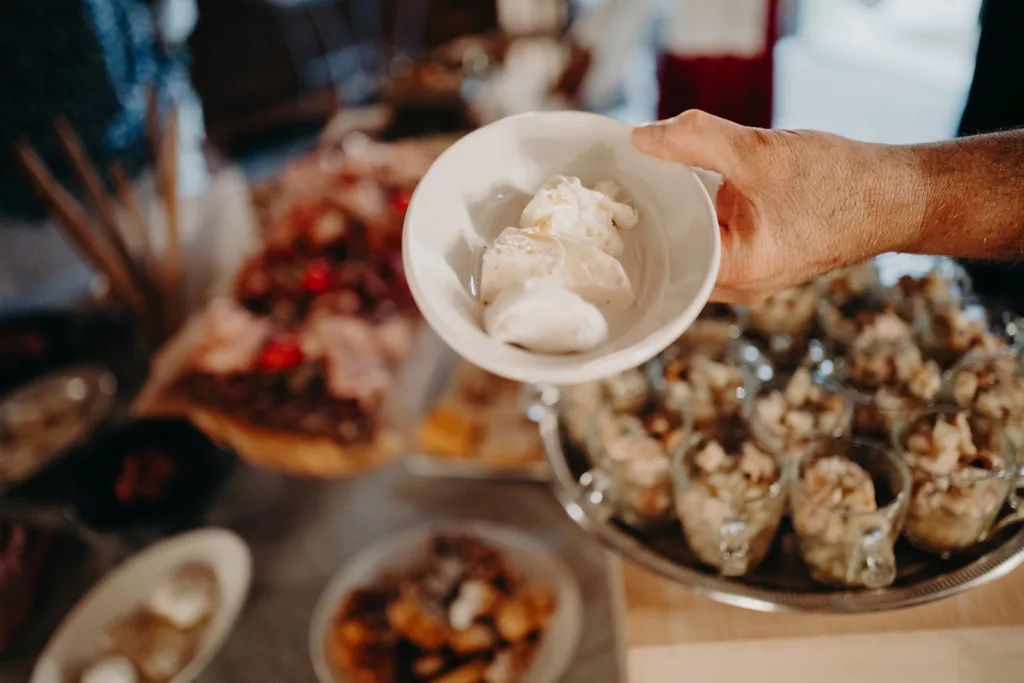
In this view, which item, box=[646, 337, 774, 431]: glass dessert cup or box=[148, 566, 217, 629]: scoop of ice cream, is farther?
box=[148, 566, 217, 629]: scoop of ice cream

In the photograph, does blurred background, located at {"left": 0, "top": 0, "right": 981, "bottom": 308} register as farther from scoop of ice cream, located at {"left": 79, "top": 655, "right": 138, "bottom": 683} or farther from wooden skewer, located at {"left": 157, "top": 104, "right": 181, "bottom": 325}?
scoop of ice cream, located at {"left": 79, "top": 655, "right": 138, "bottom": 683}

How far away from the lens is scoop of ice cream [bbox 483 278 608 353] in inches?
22.0

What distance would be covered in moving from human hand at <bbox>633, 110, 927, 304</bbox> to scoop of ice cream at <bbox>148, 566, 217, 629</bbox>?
904mm

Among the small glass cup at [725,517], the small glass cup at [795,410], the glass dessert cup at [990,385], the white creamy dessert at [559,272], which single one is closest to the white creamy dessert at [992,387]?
the glass dessert cup at [990,385]

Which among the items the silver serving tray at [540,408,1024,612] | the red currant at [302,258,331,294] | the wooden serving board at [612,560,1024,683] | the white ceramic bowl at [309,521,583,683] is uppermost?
the silver serving tray at [540,408,1024,612]

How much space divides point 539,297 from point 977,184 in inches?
20.1

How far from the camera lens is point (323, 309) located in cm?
157

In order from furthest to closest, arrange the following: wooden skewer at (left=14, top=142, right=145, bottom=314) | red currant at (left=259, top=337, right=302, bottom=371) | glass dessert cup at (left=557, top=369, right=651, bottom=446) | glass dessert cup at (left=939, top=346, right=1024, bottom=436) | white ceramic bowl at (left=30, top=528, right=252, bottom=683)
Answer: red currant at (left=259, top=337, right=302, bottom=371) → wooden skewer at (left=14, top=142, right=145, bottom=314) → white ceramic bowl at (left=30, top=528, right=252, bottom=683) → glass dessert cup at (left=557, top=369, right=651, bottom=446) → glass dessert cup at (left=939, top=346, right=1024, bottom=436)

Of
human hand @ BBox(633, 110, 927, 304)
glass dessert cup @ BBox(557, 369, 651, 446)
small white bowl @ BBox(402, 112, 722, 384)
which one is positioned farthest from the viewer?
glass dessert cup @ BBox(557, 369, 651, 446)

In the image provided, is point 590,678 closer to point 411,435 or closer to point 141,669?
point 411,435

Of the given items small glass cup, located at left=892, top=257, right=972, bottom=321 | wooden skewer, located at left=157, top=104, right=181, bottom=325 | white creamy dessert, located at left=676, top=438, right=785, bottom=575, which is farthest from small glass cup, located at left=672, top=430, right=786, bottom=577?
wooden skewer, located at left=157, top=104, right=181, bottom=325

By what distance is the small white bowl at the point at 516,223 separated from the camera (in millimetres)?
539

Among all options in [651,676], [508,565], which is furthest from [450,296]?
[508,565]

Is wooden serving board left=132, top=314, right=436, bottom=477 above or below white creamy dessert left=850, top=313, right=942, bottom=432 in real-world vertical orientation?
below
